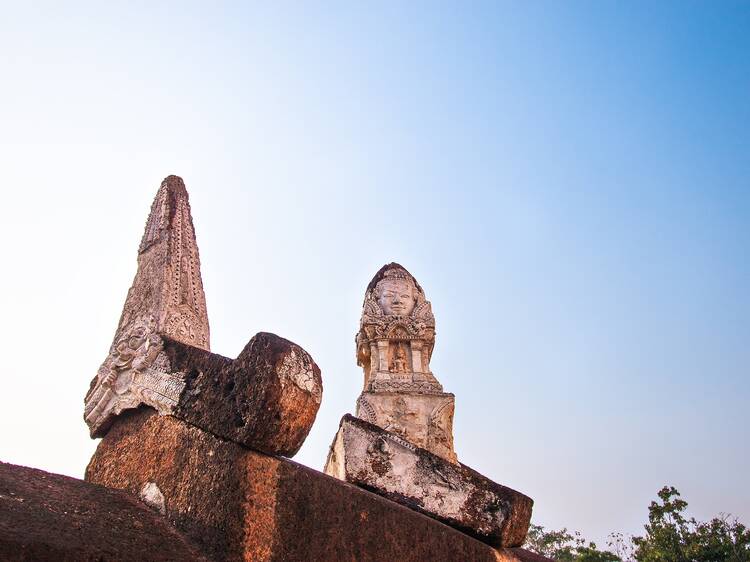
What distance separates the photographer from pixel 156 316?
3396 mm

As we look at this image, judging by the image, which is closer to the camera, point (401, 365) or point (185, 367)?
point (185, 367)

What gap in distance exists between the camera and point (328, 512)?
Answer: 270 centimetres

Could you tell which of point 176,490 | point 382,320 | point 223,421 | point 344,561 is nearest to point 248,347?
point 223,421

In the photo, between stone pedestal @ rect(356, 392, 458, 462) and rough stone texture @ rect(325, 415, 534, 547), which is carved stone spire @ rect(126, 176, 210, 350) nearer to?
rough stone texture @ rect(325, 415, 534, 547)

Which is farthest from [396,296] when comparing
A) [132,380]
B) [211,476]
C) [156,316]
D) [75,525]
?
[75,525]

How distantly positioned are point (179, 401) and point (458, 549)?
1.44m

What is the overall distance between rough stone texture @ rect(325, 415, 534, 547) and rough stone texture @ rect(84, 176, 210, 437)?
1.05 meters

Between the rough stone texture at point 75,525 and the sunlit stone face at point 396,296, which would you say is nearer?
the rough stone texture at point 75,525

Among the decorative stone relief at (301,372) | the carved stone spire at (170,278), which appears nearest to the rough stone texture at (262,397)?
the decorative stone relief at (301,372)

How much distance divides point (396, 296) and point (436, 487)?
7.35 metres

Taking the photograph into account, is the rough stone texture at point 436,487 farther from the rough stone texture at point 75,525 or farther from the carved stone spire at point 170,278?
the rough stone texture at point 75,525

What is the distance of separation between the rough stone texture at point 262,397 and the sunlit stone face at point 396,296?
26.0 ft

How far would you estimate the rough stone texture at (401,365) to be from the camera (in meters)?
9.57

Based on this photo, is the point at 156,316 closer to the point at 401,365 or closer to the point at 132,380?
the point at 132,380
